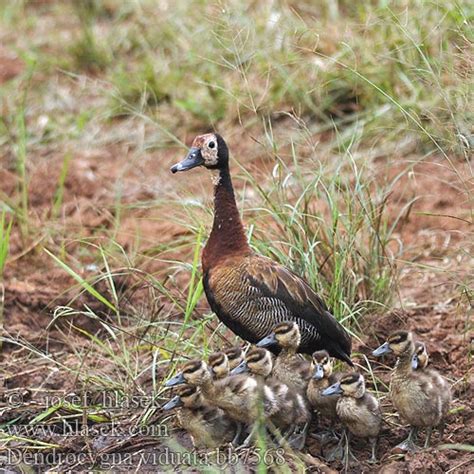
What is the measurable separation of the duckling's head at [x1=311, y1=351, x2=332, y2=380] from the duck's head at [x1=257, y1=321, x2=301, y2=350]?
11 cm

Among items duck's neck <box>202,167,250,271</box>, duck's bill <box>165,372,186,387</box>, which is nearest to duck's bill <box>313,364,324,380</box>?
duck's bill <box>165,372,186,387</box>

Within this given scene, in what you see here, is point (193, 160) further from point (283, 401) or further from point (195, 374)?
point (283, 401)

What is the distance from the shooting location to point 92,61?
1109 cm

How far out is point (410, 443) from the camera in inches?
207

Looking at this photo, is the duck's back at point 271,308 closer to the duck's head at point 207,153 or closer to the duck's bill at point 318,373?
the duck's bill at point 318,373

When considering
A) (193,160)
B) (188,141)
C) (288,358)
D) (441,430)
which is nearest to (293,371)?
(288,358)

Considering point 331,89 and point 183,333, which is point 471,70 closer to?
point 183,333

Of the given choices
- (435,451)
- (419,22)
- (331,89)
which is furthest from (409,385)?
(331,89)

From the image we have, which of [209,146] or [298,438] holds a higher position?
[209,146]

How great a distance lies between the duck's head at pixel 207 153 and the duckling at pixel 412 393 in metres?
1.28

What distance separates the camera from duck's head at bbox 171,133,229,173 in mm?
5922

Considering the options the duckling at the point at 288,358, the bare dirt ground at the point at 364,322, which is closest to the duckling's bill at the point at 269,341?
the duckling at the point at 288,358

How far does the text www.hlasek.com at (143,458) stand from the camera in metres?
5.13

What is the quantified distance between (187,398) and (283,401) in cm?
43
